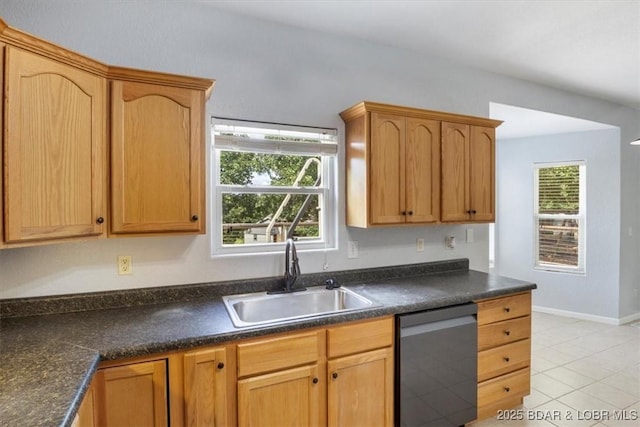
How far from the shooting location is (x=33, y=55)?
Answer: 1.38 meters

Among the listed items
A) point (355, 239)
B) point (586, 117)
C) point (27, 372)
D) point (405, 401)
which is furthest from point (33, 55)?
point (586, 117)

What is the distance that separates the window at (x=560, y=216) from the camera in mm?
4527

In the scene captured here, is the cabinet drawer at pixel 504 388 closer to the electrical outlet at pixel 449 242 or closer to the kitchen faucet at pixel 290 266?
the electrical outlet at pixel 449 242

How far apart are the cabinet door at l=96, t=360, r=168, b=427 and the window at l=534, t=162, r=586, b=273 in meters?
4.98

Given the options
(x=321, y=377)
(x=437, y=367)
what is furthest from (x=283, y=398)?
(x=437, y=367)

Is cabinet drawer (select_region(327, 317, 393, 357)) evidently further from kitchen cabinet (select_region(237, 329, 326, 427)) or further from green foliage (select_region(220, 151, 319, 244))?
green foliage (select_region(220, 151, 319, 244))

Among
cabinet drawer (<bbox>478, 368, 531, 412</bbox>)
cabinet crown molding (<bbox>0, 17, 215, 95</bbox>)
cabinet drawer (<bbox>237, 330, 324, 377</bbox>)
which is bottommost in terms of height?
cabinet drawer (<bbox>478, 368, 531, 412</bbox>)

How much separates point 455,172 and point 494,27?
3.25ft

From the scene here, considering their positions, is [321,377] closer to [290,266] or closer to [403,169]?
[290,266]

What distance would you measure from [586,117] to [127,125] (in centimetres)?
442

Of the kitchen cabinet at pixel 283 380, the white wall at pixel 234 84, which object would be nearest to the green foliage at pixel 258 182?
the white wall at pixel 234 84

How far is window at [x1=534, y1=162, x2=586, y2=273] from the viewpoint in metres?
4.53

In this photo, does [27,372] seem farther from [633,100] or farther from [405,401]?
[633,100]

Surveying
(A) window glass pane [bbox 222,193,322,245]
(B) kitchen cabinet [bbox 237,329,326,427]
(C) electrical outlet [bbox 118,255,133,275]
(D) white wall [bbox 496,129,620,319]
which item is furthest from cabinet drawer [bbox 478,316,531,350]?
(D) white wall [bbox 496,129,620,319]
